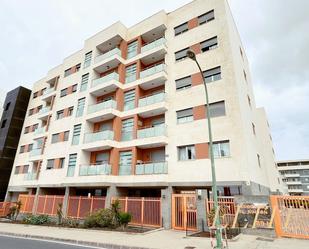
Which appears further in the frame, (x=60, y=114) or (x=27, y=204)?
(x=60, y=114)

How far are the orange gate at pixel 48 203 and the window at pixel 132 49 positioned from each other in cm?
1666

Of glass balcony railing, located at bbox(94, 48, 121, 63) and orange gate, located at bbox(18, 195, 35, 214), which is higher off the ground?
glass balcony railing, located at bbox(94, 48, 121, 63)

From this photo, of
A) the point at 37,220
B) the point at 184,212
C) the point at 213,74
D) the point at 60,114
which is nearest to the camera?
the point at 184,212

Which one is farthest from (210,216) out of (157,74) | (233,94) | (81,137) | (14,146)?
(14,146)

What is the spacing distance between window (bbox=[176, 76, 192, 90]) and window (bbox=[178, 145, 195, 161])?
18.8 feet

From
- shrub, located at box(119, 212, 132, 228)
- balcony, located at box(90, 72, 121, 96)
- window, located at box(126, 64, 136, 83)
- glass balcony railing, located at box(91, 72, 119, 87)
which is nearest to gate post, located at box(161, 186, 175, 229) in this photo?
shrub, located at box(119, 212, 132, 228)

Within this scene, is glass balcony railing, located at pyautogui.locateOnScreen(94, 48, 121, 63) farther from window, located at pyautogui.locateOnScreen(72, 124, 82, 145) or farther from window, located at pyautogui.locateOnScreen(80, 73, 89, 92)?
window, located at pyautogui.locateOnScreen(72, 124, 82, 145)

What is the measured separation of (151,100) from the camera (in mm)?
20984

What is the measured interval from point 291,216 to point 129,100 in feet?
55.2

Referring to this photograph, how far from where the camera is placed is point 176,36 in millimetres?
22938

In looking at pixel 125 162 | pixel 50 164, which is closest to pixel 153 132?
pixel 125 162

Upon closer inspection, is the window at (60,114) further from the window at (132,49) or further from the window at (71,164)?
the window at (132,49)

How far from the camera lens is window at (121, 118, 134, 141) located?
841 inches

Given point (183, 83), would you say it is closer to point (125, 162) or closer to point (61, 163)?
point (125, 162)
